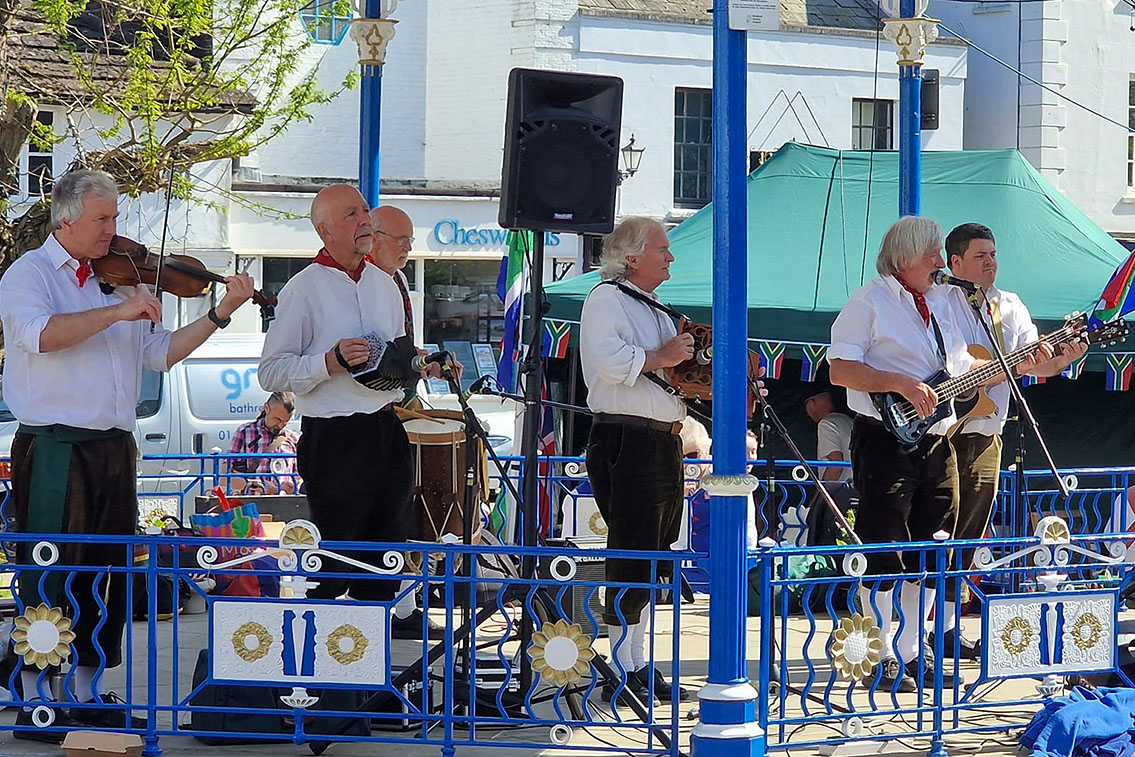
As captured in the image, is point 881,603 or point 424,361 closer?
point 424,361

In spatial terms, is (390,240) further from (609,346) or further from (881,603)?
(881,603)

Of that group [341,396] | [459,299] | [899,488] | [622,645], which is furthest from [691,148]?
[341,396]

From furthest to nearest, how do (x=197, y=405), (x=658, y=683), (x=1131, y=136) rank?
(x=1131, y=136) → (x=197, y=405) → (x=658, y=683)

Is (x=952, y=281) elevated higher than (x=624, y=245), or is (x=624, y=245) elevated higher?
(x=624, y=245)

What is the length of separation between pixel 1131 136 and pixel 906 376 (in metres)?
20.9

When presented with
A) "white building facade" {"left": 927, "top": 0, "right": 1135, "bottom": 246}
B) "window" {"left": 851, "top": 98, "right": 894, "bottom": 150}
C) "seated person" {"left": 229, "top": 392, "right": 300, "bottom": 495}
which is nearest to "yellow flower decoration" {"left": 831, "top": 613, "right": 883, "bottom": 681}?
"seated person" {"left": 229, "top": 392, "right": 300, "bottom": 495}

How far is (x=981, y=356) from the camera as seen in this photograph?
6398 mm

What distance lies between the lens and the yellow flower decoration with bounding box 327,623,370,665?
4.99 m

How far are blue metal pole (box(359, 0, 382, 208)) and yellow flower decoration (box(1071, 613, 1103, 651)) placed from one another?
3.82m

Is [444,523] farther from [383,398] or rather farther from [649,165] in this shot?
[649,165]

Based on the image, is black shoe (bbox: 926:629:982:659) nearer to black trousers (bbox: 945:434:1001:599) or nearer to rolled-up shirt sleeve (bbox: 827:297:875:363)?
black trousers (bbox: 945:434:1001:599)

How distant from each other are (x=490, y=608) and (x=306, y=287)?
1.38m

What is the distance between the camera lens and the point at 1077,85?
2406cm

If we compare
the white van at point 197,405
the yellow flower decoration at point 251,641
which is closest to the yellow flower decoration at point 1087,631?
the yellow flower decoration at point 251,641
